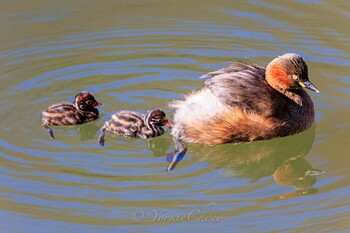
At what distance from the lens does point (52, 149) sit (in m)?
6.23

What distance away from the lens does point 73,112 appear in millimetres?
6664

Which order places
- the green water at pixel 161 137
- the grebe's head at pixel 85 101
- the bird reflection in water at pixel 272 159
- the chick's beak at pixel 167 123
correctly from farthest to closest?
the grebe's head at pixel 85 101, the chick's beak at pixel 167 123, the bird reflection in water at pixel 272 159, the green water at pixel 161 137

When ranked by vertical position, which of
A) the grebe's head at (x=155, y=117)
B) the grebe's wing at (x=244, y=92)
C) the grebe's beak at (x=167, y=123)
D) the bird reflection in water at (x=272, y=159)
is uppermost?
the grebe's wing at (x=244, y=92)

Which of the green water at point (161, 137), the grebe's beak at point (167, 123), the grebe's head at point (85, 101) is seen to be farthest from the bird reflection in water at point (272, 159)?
the grebe's head at point (85, 101)

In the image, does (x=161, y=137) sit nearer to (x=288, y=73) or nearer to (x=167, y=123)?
(x=167, y=123)

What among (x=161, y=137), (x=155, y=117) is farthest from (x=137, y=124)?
(x=161, y=137)

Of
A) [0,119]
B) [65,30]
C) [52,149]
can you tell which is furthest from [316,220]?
[65,30]

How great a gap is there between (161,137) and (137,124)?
0.27 meters

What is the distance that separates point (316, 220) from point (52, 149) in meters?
2.06

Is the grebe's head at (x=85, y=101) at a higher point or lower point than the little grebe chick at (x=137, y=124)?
higher

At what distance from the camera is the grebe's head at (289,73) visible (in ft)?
21.4

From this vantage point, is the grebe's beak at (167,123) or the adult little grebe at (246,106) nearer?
the adult little grebe at (246,106)

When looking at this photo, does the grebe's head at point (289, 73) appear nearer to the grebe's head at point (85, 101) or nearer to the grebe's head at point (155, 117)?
the grebe's head at point (155, 117)

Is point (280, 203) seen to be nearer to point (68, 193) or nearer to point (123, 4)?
point (68, 193)
